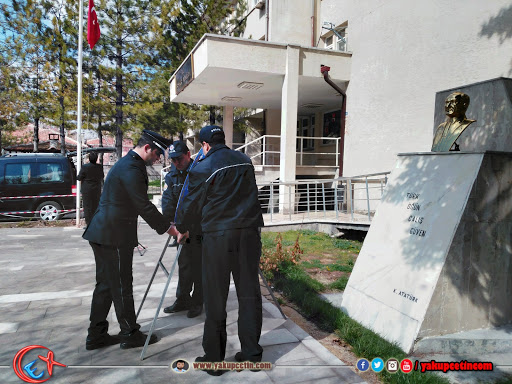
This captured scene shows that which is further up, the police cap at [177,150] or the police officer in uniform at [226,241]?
the police cap at [177,150]

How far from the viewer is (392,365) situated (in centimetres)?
304

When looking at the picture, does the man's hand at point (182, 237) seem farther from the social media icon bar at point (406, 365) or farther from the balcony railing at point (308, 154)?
the balcony railing at point (308, 154)

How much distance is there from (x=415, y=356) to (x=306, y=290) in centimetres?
181

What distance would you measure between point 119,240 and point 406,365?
258 cm

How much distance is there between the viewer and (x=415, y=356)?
3.19 metres

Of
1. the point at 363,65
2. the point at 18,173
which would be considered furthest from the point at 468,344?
the point at 18,173

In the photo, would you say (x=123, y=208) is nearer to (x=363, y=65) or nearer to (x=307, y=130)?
(x=363, y=65)

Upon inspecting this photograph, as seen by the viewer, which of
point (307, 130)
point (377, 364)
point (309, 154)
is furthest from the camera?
point (307, 130)

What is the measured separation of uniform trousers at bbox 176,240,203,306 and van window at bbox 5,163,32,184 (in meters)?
9.57

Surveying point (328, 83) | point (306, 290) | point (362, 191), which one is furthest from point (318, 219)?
Result: point (306, 290)

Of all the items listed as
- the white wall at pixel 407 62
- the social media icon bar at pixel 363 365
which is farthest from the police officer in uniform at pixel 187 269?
the white wall at pixel 407 62

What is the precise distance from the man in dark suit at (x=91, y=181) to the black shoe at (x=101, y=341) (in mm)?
5775

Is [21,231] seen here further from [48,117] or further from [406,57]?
[48,117]

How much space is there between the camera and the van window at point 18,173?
11492 mm
